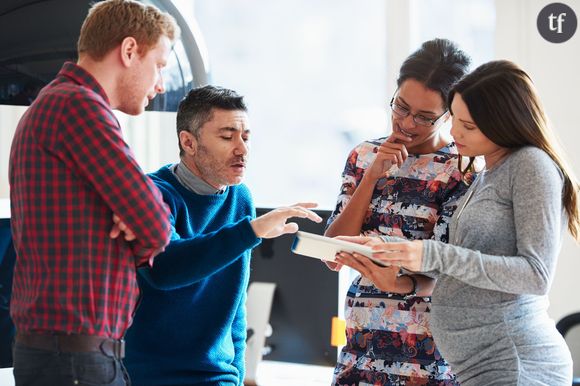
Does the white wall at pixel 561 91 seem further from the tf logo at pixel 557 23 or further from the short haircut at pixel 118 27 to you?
the short haircut at pixel 118 27

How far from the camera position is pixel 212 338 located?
1875 millimetres

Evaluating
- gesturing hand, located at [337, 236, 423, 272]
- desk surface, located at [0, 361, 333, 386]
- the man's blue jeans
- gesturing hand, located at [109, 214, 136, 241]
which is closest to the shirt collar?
gesturing hand, located at [109, 214, 136, 241]

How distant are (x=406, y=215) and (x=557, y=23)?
5.48ft

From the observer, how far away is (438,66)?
6.17 ft

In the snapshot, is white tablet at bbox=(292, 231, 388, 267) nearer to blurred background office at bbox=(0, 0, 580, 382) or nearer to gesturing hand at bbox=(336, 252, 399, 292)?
gesturing hand at bbox=(336, 252, 399, 292)

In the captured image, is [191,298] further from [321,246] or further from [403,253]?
[403,253]

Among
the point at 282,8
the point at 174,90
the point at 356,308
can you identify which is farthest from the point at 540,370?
the point at 282,8

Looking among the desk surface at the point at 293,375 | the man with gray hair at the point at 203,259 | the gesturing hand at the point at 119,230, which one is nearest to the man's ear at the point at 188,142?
the man with gray hair at the point at 203,259

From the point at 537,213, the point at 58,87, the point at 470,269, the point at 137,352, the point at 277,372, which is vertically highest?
the point at 58,87

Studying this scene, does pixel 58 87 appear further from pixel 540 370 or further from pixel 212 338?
pixel 540 370

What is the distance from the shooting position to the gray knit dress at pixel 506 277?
1.55 meters

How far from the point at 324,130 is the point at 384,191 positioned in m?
1.97

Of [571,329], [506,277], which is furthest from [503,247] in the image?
[571,329]

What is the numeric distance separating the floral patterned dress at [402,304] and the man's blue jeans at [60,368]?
2.11 ft
